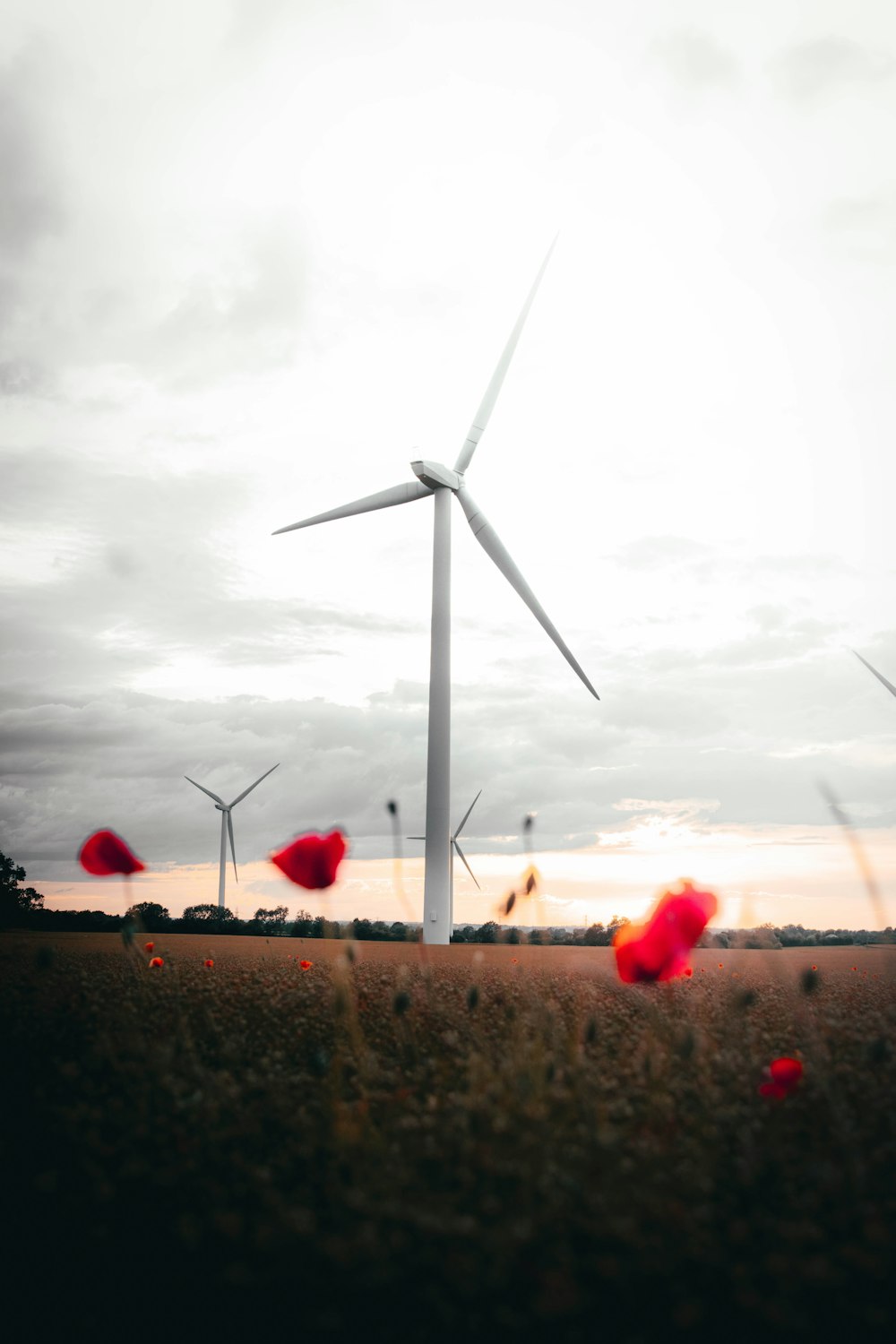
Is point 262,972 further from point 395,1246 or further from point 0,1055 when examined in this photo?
point 395,1246

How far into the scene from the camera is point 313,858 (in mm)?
7504

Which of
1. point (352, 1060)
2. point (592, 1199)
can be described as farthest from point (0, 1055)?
point (592, 1199)

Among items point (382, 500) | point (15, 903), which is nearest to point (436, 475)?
point (382, 500)

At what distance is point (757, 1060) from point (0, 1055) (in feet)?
22.1

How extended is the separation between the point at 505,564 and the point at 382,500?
475 centimetres

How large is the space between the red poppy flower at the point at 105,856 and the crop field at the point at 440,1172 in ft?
4.54

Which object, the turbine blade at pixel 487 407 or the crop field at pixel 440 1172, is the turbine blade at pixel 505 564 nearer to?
the turbine blade at pixel 487 407

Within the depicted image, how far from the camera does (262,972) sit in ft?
37.7

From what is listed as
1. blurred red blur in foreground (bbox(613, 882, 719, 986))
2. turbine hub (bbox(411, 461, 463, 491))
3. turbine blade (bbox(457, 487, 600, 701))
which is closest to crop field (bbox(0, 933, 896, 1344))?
blurred red blur in foreground (bbox(613, 882, 719, 986))

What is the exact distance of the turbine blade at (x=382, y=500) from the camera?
2519cm

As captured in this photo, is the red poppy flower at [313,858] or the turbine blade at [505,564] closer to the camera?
the red poppy flower at [313,858]

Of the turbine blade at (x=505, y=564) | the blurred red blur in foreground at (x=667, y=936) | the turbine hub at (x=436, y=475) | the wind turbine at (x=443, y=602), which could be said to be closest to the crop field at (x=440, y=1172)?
the blurred red blur in foreground at (x=667, y=936)

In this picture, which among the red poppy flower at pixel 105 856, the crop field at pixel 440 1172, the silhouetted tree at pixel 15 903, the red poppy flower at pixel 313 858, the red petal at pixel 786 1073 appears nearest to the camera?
the crop field at pixel 440 1172

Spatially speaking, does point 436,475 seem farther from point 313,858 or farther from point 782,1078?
point 782,1078
